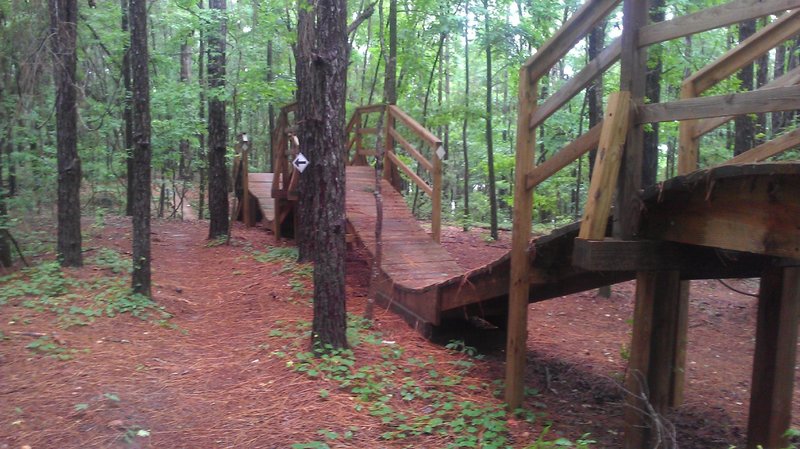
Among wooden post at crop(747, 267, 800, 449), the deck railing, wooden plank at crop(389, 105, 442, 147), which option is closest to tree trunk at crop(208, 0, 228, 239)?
wooden plank at crop(389, 105, 442, 147)

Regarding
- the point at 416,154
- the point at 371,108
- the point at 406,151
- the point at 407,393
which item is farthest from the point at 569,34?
the point at 371,108

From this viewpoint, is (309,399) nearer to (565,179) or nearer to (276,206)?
(276,206)

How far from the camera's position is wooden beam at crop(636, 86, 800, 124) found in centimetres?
327

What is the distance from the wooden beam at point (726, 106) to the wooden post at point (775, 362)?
5.09ft

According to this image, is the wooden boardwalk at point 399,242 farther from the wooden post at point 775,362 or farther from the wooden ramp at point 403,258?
the wooden post at point 775,362

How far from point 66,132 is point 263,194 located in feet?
22.4

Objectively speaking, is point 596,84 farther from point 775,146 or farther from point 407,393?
point 407,393

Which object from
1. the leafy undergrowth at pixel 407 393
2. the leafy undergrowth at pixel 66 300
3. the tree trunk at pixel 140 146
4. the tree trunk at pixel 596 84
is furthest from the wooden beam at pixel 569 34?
the leafy undergrowth at pixel 66 300

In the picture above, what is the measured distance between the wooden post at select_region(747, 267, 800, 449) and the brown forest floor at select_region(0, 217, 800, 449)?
73 centimetres

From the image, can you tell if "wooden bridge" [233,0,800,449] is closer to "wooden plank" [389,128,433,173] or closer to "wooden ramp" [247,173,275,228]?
"wooden plank" [389,128,433,173]

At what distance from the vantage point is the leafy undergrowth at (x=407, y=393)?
15.2 ft

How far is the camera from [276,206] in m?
12.3

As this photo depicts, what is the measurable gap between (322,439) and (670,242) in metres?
2.98

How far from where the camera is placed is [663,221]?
4.35m
